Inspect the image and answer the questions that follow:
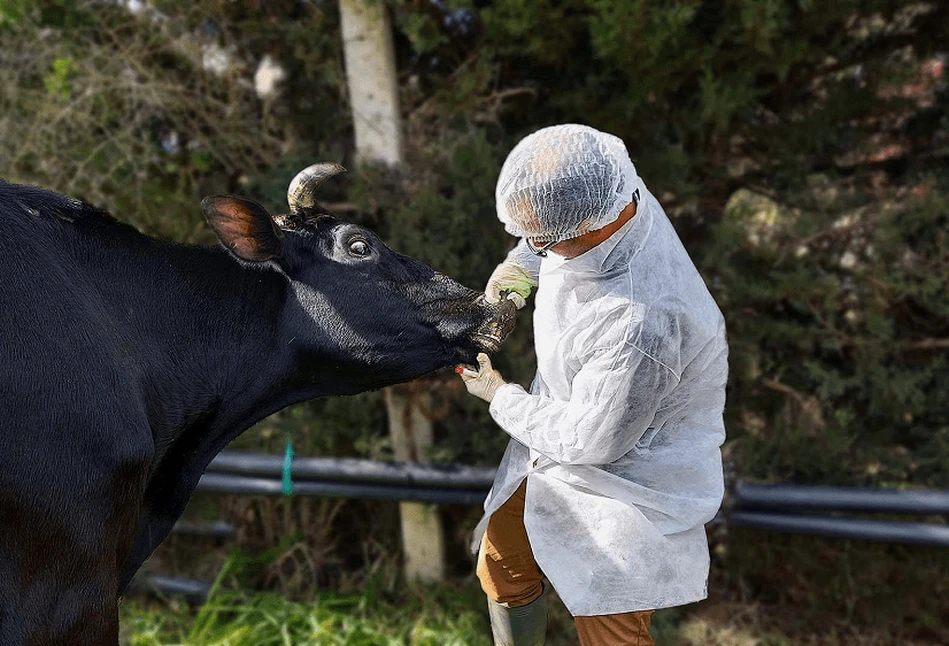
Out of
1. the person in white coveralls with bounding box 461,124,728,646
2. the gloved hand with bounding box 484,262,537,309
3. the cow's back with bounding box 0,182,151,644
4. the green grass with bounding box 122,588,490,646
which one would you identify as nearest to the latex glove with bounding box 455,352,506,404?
the person in white coveralls with bounding box 461,124,728,646

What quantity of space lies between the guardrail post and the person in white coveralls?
1.70 meters

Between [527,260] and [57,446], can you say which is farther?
[527,260]

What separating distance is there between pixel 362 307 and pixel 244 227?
0.44 metres

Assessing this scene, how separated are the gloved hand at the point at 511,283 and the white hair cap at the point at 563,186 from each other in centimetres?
48

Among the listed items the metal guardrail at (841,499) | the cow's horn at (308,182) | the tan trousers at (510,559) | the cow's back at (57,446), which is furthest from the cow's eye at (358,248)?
the metal guardrail at (841,499)

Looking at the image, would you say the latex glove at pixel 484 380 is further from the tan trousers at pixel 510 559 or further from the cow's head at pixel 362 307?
the tan trousers at pixel 510 559

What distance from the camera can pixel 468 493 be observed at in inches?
187

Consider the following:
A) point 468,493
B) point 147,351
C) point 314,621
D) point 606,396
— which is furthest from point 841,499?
point 147,351

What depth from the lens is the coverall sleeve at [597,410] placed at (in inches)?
107

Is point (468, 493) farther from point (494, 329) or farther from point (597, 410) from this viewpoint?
point (597, 410)

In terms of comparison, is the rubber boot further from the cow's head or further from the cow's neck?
the cow's neck

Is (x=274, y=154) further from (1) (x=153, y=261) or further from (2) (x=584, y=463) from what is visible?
(2) (x=584, y=463)

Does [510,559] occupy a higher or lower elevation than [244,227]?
lower

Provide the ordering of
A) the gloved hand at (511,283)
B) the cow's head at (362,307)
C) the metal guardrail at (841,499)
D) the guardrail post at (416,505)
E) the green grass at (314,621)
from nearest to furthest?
the cow's head at (362,307) → the gloved hand at (511,283) → the metal guardrail at (841,499) → the green grass at (314,621) → the guardrail post at (416,505)
